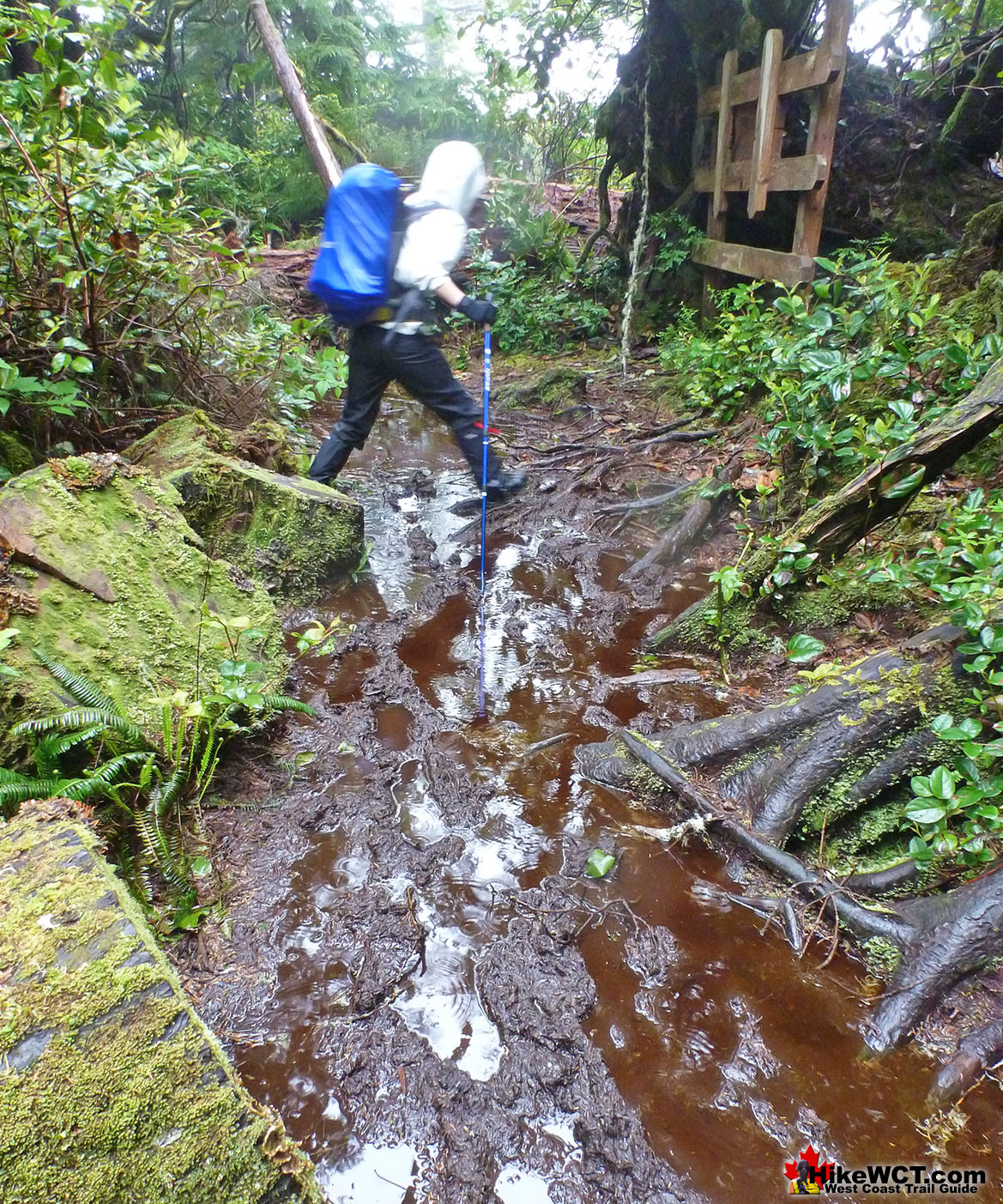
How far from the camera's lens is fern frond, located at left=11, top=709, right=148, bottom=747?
7.89 feet

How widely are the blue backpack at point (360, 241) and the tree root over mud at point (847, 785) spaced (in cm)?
317

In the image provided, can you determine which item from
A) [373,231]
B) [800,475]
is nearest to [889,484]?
[800,475]

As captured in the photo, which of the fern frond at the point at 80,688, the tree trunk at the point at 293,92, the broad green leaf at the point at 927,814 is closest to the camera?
the broad green leaf at the point at 927,814

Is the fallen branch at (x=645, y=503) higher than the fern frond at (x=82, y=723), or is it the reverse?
the fern frond at (x=82, y=723)

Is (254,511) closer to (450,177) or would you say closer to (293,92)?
(450,177)

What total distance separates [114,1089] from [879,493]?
11.7ft

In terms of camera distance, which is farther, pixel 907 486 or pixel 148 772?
pixel 907 486

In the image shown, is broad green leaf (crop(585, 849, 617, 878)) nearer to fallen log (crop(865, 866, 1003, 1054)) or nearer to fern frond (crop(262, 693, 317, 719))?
fallen log (crop(865, 866, 1003, 1054))

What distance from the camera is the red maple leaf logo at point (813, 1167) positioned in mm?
1761

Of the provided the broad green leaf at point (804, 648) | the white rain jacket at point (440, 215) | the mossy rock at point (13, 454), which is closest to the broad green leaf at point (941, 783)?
the broad green leaf at point (804, 648)

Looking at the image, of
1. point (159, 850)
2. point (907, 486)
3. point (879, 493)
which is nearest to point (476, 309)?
point (879, 493)

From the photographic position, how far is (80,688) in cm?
263

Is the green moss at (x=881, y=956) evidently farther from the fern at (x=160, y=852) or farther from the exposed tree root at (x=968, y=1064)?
the fern at (x=160, y=852)

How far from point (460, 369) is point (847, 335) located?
677 cm
